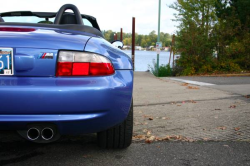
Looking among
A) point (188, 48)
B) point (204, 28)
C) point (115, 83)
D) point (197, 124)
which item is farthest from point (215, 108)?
point (204, 28)

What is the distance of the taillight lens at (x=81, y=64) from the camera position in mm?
1951

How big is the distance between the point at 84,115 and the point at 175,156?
1074mm

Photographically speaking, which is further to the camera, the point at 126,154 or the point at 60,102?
the point at 126,154

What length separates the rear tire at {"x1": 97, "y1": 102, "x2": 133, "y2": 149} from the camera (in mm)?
2533

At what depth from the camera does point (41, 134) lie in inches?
75.7

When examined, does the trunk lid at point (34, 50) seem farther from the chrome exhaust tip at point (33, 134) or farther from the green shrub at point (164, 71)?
the green shrub at point (164, 71)

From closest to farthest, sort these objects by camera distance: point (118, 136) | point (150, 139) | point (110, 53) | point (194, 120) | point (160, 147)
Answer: point (110, 53)
point (118, 136)
point (160, 147)
point (150, 139)
point (194, 120)

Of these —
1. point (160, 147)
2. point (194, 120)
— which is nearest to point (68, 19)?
point (160, 147)

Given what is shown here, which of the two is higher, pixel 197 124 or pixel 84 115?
pixel 84 115

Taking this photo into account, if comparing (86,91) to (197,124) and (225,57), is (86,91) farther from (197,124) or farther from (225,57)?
(225,57)

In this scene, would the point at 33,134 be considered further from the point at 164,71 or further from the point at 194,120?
the point at 164,71

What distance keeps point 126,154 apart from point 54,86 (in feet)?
3.60

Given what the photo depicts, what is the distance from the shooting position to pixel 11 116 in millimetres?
1828

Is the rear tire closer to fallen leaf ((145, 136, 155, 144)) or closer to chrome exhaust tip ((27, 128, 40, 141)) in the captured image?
fallen leaf ((145, 136, 155, 144))
